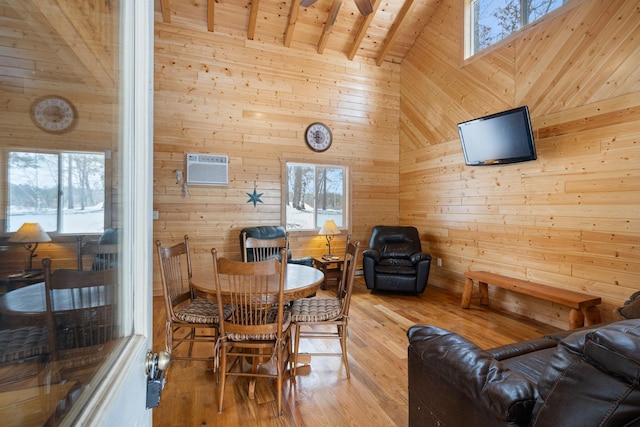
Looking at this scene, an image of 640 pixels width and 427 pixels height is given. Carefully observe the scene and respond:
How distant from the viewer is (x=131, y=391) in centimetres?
58

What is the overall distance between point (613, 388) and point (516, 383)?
33 centimetres

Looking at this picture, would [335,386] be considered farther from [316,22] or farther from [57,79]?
[316,22]

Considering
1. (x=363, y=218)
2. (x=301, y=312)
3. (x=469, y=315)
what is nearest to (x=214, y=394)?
(x=301, y=312)

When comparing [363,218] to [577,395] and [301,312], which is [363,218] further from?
[577,395]

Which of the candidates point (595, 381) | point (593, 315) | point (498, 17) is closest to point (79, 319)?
point (595, 381)

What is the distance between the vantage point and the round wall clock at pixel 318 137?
5.34 m

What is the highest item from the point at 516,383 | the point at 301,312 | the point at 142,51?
the point at 142,51

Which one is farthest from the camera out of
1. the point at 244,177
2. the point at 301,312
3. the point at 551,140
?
the point at 244,177

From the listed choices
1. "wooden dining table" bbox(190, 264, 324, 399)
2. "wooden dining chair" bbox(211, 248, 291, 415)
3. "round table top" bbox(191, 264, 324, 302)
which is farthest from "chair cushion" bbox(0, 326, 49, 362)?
"round table top" bbox(191, 264, 324, 302)

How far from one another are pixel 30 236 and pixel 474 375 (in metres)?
1.40

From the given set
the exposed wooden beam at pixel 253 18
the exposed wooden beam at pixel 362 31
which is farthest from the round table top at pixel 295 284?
the exposed wooden beam at pixel 362 31

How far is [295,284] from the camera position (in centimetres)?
230

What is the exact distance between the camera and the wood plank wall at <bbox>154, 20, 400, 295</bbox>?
4.59 m

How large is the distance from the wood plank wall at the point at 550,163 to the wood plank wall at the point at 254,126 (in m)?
1.08
